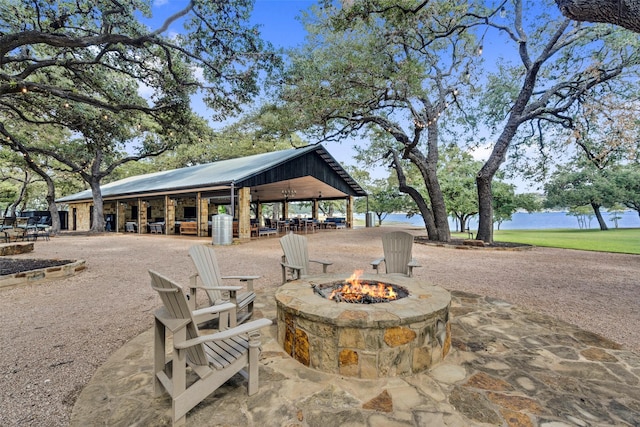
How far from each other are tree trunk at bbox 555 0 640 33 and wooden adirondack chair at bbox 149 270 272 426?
3.86 metres

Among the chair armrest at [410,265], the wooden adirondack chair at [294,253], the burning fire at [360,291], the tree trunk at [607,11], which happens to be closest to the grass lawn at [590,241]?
the chair armrest at [410,265]

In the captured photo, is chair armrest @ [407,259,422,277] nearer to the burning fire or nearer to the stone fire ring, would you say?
the burning fire

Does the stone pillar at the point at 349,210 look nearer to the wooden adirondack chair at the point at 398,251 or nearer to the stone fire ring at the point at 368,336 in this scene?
the wooden adirondack chair at the point at 398,251

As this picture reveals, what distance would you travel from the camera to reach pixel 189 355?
1.72m

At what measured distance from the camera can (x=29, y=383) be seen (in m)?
2.07

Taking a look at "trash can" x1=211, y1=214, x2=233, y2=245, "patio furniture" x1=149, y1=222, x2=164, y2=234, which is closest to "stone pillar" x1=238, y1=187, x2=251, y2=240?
"trash can" x1=211, y1=214, x2=233, y2=245

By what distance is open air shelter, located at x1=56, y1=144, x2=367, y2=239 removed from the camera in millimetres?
12195

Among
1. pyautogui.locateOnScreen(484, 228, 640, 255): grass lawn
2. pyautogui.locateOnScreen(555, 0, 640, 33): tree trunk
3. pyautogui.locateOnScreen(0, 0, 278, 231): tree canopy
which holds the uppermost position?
pyautogui.locateOnScreen(0, 0, 278, 231): tree canopy

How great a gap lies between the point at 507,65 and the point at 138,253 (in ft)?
50.0

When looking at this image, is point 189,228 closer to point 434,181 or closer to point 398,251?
point 434,181

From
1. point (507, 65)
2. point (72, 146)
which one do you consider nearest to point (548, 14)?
point (507, 65)

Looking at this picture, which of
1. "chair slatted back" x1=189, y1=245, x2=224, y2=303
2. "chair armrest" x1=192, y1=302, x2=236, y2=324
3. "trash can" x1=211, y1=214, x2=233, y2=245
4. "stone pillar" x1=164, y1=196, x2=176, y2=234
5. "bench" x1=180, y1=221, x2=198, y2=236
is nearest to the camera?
"chair armrest" x1=192, y1=302, x2=236, y2=324

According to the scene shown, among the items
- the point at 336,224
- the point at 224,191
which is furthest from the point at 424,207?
the point at 336,224

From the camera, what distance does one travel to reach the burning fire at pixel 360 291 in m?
2.71
